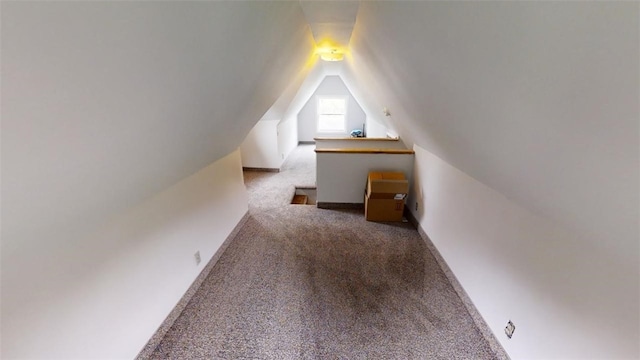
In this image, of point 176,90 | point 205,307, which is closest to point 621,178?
point 176,90

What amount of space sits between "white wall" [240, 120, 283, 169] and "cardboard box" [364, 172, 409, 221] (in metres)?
2.67

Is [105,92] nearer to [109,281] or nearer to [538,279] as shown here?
[109,281]

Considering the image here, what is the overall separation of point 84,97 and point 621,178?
4.65 feet

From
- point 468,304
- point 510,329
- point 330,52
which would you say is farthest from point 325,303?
point 330,52

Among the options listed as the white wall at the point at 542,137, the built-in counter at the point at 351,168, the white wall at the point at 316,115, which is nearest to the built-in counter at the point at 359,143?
the built-in counter at the point at 351,168

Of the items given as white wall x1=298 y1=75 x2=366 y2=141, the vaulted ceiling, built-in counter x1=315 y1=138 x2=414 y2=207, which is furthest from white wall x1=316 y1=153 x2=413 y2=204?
white wall x1=298 y1=75 x2=366 y2=141

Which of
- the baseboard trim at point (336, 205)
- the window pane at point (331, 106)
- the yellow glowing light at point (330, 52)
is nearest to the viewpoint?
the yellow glowing light at point (330, 52)

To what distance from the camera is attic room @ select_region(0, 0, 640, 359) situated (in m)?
0.61

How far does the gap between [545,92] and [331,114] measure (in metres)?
8.11

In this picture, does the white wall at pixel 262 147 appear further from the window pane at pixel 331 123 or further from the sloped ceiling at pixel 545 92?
the sloped ceiling at pixel 545 92

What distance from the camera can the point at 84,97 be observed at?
2.33 feet

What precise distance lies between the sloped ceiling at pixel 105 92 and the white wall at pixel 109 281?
17 cm

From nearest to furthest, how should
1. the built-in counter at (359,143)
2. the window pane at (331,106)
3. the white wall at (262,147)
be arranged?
the built-in counter at (359,143) < the white wall at (262,147) < the window pane at (331,106)

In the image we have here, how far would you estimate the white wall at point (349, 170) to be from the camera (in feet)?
11.8
